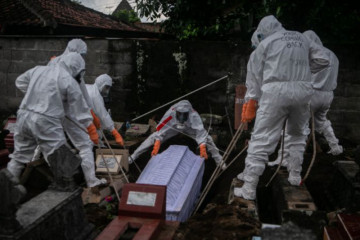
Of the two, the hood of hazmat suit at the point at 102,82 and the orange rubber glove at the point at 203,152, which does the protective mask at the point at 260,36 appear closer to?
the orange rubber glove at the point at 203,152

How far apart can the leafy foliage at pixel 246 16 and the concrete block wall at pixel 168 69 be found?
0.61m

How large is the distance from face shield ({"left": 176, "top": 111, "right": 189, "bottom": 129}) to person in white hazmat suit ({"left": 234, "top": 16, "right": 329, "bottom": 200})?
1.82m

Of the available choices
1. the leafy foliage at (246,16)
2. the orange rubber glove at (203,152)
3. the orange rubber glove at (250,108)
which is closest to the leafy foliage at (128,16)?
the leafy foliage at (246,16)

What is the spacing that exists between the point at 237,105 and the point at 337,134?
217 cm

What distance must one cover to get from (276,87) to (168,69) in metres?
3.97

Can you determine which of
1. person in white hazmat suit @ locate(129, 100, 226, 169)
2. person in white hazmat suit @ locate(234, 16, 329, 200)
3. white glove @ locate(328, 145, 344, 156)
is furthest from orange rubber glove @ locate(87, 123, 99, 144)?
white glove @ locate(328, 145, 344, 156)

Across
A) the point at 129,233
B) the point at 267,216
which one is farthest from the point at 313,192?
the point at 129,233

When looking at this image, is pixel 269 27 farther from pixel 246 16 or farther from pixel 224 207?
pixel 246 16

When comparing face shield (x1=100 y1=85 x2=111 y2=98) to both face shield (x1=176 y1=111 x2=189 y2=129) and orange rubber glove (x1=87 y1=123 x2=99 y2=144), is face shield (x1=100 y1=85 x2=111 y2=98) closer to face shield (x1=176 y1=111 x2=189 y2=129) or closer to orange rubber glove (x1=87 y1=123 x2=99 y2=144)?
face shield (x1=176 y1=111 x2=189 y2=129)

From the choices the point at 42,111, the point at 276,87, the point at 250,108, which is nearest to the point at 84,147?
the point at 42,111

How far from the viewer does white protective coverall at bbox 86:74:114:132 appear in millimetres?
5785

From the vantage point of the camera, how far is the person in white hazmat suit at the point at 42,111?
4258 mm

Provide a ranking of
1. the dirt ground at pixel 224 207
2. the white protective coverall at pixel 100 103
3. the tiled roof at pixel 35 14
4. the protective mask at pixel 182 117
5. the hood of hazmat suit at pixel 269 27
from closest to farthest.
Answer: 1. the dirt ground at pixel 224 207
2. the hood of hazmat suit at pixel 269 27
3. the white protective coverall at pixel 100 103
4. the protective mask at pixel 182 117
5. the tiled roof at pixel 35 14

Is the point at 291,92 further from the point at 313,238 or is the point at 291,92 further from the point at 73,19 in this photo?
the point at 73,19
